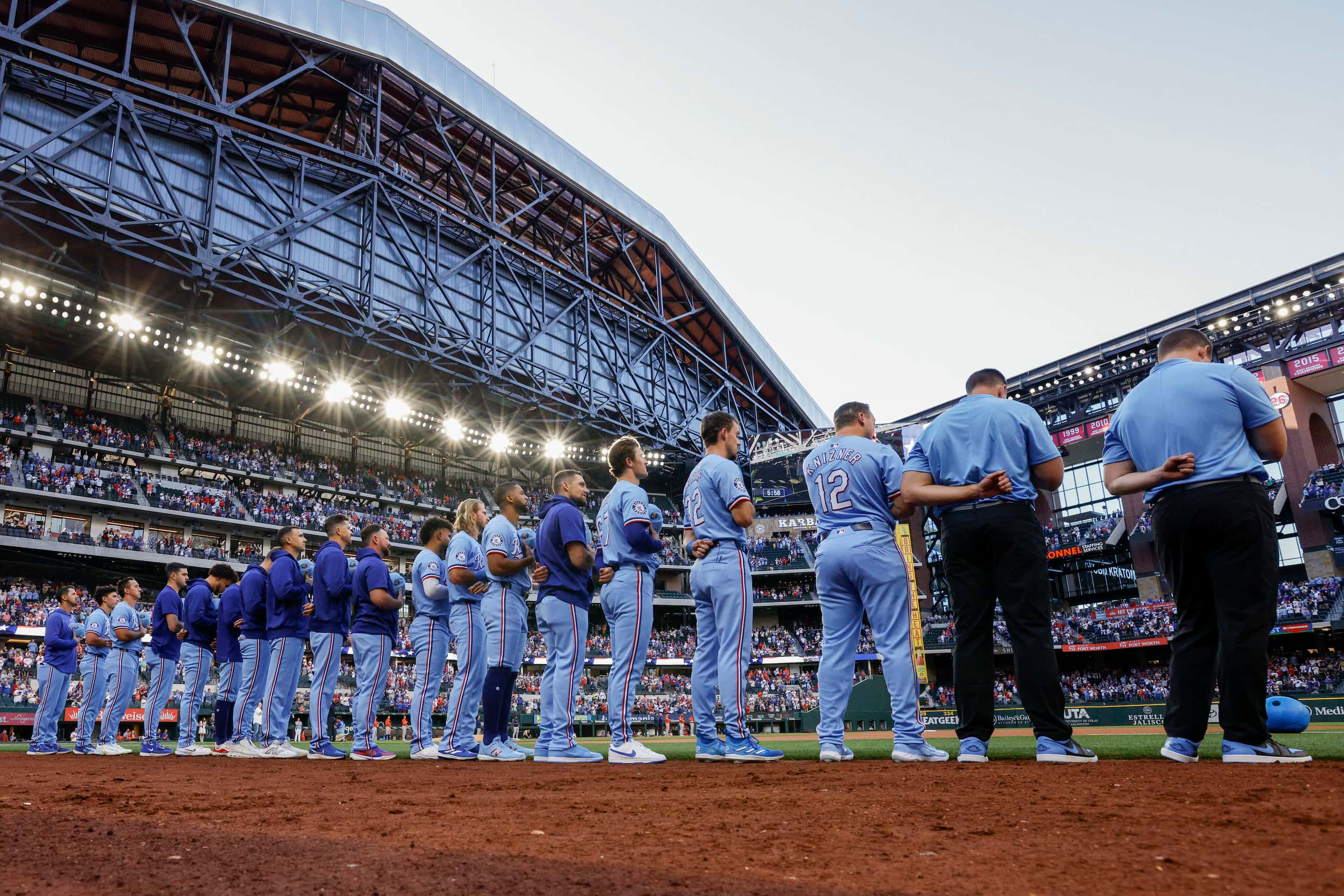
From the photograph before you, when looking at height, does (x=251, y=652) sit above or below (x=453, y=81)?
below

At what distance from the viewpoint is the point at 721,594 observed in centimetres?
530

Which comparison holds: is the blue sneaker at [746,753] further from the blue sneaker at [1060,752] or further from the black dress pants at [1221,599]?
the black dress pants at [1221,599]

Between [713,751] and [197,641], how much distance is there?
7.09 meters

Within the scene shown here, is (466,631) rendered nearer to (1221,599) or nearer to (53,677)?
(1221,599)

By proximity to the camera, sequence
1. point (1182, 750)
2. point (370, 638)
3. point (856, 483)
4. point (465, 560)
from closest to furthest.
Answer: point (1182, 750) < point (856, 483) < point (465, 560) < point (370, 638)

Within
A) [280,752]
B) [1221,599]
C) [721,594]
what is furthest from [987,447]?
[280,752]

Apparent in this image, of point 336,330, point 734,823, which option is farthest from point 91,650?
point 336,330

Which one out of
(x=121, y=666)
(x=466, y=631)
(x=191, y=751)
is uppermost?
(x=466, y=631)

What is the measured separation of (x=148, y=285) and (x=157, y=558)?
959cm

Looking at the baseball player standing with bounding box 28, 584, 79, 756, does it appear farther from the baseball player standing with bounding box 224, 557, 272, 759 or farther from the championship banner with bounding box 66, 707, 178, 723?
the championship banner with bounding box 66, 707, 178, 723

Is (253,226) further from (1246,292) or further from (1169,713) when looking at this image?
(1246,292)

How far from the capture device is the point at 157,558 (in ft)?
92.9

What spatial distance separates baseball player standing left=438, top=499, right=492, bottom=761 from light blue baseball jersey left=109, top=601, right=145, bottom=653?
5116 millimetres

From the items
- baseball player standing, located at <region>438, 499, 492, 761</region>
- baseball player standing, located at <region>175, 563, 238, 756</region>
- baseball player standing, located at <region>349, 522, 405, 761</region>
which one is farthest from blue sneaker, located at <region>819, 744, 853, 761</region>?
baseball player standing, located at <region>175, 563, 238, 756</region>
